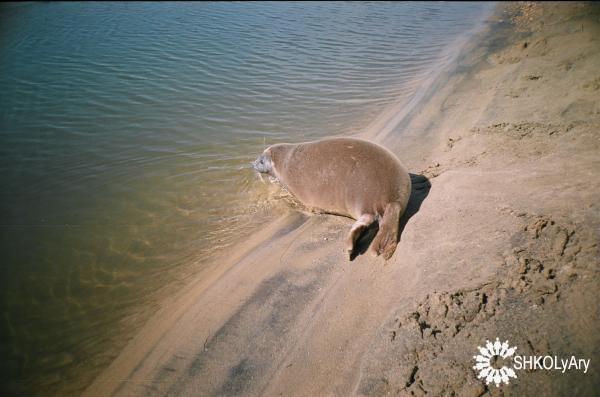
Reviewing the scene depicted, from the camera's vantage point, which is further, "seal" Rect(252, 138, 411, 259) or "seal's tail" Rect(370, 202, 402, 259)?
"seal" Rect(252, 138, 411, 259)

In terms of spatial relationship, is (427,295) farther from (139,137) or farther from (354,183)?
A: (139,137)

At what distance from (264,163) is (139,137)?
2798 millimetres

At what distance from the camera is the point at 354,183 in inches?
147

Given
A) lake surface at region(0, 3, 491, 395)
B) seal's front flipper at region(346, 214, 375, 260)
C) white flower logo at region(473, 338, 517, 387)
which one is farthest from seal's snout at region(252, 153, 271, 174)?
white flower logo at region(473, 338, 517, 387)

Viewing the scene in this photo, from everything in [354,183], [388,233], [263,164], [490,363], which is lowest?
[490,363]

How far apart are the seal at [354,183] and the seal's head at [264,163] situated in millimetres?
373

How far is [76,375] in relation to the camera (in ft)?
9.53

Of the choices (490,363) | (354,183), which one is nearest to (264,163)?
(354,183)

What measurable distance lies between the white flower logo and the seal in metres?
1.18

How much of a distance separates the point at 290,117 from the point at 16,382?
5.53 metres

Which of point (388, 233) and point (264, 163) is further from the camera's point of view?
point (264, 163)

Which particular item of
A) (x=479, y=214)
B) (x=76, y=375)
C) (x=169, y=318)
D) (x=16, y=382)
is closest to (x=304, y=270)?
(x=169, y=318)

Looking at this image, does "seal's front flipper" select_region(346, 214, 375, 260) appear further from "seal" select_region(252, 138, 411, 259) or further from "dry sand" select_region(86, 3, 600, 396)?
"dry sand" select_region(86, 3, 600, 396)

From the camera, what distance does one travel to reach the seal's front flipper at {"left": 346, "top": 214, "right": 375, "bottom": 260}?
10.8 ft
